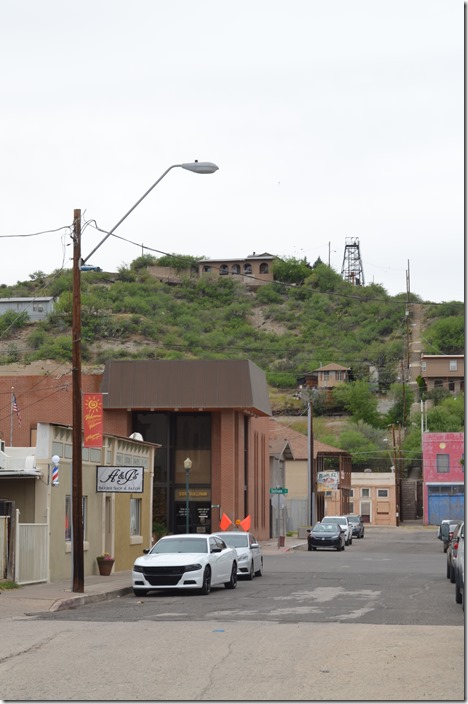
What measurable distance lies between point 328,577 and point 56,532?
26.0 ft

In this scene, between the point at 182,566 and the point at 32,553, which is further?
the point at 32,553

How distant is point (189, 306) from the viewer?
16262cm

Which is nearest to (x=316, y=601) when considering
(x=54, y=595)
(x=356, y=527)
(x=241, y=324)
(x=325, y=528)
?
(x=54, y=595)

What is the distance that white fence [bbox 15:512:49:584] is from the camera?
85.7ft

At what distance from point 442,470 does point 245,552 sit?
68455 mm

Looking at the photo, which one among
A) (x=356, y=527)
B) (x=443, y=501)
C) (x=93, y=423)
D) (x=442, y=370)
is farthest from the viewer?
(x=442, y=370)

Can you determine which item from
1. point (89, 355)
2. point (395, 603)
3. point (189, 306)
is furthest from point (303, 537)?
point (189, 306)

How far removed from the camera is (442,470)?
316 ft

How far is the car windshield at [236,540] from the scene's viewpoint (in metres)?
30.9

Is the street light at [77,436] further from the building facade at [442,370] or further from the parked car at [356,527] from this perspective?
the building facade at [442,370]

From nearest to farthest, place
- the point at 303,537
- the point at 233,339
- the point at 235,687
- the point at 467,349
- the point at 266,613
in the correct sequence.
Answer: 1. the point at 467,349
2. the point at 235,687
3. the point at 266,613
4. the point at 303,537
5. the point at 233,339

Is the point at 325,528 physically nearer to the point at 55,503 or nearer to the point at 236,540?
the point at 236,540

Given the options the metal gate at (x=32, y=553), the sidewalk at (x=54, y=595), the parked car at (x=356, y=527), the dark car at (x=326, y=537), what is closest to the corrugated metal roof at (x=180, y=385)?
the dark car at (x=326, y=537)

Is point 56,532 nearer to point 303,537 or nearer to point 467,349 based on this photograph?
point 467,349
